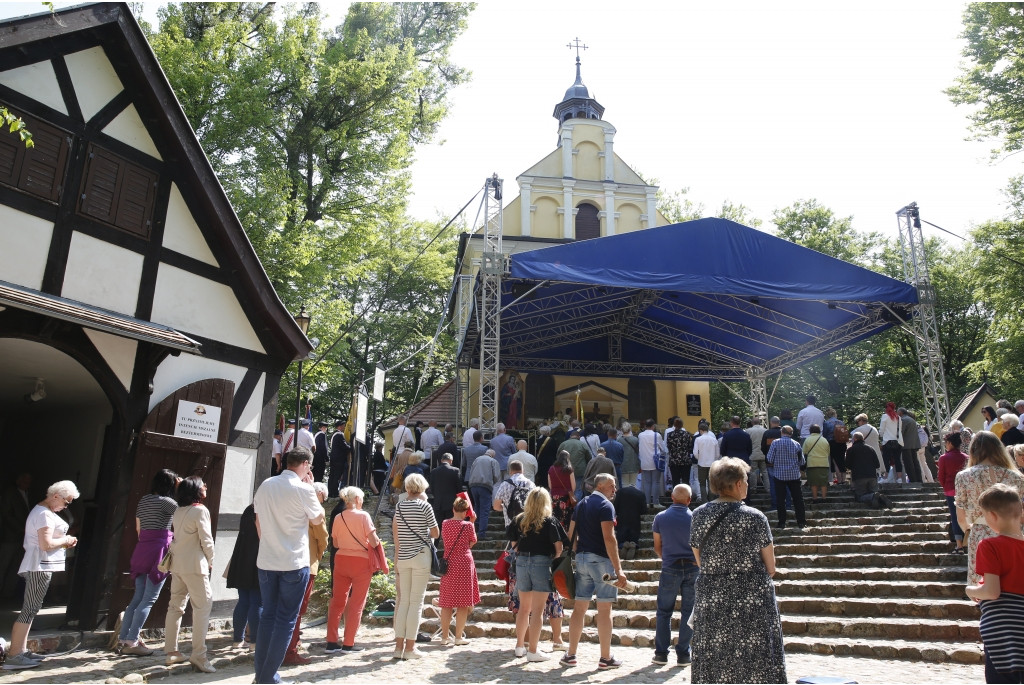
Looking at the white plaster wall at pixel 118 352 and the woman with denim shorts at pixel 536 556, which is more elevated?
the white plaster wall at pixel 118 352

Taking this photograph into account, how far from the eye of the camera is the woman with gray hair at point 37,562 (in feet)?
19.2

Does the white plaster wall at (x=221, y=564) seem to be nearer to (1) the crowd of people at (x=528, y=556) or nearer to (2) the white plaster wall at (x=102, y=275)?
(1) the crowd of people at (x=528, y=556)

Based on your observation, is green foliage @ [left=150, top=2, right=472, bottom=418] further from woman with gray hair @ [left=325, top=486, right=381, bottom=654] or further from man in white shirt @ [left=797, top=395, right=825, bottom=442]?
man in white shirt @ [left=797, top=395, right=825, bottom=442]

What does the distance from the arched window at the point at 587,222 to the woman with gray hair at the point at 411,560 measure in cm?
1912

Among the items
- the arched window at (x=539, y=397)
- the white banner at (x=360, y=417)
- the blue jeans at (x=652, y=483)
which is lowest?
the blue jeans at (x=652, y=483)

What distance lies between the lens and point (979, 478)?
5.02 meters

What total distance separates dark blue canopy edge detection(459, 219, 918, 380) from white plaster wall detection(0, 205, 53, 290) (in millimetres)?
8292

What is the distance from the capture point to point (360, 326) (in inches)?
1232

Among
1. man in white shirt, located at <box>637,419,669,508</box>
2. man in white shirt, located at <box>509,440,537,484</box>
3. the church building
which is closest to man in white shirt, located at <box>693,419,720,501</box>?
man in white shirt, located at <box>637,419,669,508</box>

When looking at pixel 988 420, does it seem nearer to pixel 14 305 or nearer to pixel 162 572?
pixel 162 572

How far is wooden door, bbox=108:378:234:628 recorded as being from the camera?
7254 millimetres

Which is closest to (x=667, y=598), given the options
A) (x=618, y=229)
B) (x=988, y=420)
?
(x=988, y=420)

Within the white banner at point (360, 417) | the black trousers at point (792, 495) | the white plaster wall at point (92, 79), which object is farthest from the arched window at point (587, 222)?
the white plaster wall at point (92, 79)

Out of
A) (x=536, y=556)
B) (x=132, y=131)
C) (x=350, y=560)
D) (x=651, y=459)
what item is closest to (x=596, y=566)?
→ (x=536, y=556)
